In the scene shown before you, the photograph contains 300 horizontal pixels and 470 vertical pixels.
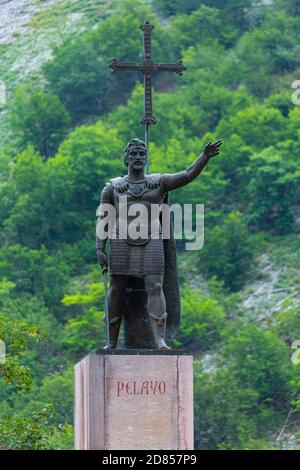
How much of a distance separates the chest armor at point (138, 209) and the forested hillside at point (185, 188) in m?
38.6

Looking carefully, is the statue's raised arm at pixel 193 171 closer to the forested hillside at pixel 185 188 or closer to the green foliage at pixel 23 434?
the green foliage at pixel 23 434

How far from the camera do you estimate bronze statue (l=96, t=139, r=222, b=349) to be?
3216cm

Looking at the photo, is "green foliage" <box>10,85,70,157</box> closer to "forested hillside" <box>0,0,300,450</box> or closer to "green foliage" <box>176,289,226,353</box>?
"forested hillside" <box>0,0,300,450</box>

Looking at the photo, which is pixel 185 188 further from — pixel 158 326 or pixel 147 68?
pixel 158 326

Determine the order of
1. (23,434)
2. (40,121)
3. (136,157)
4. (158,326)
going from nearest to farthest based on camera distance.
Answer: (158,326), (136,157), (23,434), (40,121)

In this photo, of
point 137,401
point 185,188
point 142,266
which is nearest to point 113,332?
point 142,266

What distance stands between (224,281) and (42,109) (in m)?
29.8

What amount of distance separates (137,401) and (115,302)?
6.45 ft

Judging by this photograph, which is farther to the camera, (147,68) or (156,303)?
(147,68)

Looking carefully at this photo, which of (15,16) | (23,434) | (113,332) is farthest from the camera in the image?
(15,16)

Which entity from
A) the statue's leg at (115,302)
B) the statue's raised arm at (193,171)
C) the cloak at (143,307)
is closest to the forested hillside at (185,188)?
the cloak at (143,307)

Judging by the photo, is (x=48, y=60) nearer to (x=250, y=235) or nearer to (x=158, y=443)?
(x=250, y=235)

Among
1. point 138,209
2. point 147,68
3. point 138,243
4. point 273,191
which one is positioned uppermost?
point 273,191

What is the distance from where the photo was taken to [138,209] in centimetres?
3238
